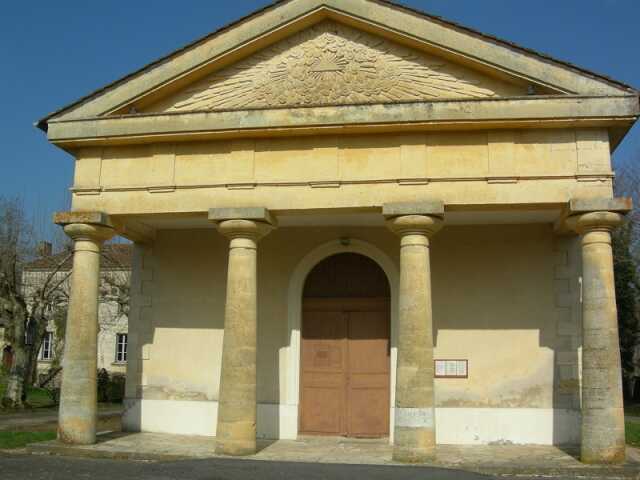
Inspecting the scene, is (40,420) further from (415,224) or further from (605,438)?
(605,438)

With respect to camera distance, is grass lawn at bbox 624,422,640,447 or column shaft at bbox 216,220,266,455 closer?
column shaft at bbox 216,220,266,455

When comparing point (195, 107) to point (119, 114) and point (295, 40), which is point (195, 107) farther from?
point (295, 40)

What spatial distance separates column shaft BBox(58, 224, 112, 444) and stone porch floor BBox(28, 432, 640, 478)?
38cm

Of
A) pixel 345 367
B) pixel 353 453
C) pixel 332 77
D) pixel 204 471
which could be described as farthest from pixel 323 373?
pixel 332 77

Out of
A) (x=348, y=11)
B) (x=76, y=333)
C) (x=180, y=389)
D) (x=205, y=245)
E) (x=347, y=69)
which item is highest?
(x=348, y=11)

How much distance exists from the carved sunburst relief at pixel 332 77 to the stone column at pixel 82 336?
2.72 meters

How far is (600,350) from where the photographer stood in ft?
34.0

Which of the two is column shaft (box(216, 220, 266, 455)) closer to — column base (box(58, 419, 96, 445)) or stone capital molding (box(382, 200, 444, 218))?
stone capital molding (box(382, 200, 444, 218))

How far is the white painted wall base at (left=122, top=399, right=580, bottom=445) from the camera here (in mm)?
12305

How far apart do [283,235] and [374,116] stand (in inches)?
148

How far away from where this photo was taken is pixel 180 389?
13633 mm

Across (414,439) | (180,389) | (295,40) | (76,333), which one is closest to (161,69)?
(295,40)

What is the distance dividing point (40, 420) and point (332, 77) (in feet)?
39.0

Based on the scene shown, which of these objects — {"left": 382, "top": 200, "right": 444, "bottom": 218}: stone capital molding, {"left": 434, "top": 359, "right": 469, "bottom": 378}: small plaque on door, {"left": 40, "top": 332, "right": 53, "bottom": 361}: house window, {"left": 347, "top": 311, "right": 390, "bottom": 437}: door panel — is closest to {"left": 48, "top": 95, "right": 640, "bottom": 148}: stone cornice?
{"left": 382, "top": 200, "right": 444, "bottom": 218}: stone capital molding
